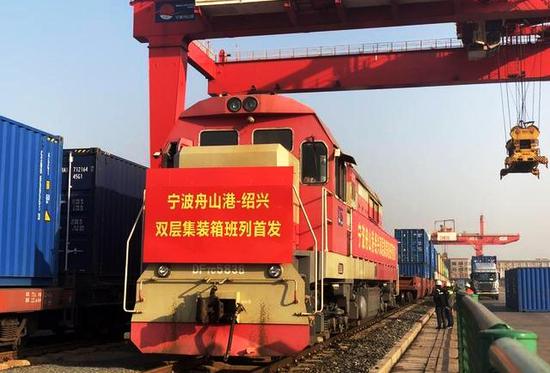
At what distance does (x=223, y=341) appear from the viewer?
6.46 metres

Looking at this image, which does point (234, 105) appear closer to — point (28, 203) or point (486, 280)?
point (28, 203)

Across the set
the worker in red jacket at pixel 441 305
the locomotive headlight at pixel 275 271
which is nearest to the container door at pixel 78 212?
the locomotive headlight at pixel 275 271

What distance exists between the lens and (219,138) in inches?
318

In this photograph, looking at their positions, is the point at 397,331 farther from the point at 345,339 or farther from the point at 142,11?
the point at 142,11

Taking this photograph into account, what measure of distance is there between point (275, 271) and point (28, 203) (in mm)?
4937

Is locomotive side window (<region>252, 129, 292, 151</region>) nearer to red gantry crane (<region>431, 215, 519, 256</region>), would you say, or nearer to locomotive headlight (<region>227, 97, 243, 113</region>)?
locomotive headlight (<region>227, 97, 243, 113</region>)

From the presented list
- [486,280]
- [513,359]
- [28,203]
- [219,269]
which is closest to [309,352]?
[219,269]

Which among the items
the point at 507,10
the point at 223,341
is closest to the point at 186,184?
the point at 223,341

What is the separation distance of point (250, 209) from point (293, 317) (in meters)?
1.35

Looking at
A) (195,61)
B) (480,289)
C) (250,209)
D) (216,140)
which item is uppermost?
(195,61)

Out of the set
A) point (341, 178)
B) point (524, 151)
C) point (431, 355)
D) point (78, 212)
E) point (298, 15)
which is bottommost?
point (431, 355)

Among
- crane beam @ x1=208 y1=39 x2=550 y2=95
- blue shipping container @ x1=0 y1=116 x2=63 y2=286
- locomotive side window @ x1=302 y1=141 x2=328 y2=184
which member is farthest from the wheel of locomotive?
crane beam @ x1=208 y1=39 x2=550 y2=95

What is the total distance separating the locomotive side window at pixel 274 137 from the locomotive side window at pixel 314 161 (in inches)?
9.1

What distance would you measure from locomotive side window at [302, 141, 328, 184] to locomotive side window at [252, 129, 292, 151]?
0.76 ft
